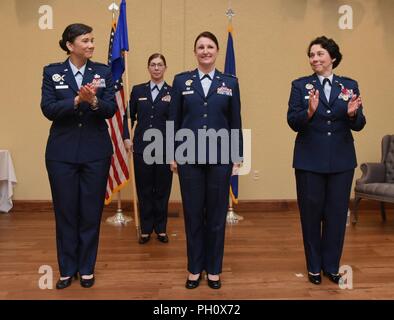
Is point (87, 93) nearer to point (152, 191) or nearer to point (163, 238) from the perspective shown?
point (152, 191)

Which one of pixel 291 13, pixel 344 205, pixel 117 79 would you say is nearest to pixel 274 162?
pixel 291 13

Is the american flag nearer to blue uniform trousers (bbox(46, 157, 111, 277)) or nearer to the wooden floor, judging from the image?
the wooden floor

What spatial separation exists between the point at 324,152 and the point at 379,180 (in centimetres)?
255

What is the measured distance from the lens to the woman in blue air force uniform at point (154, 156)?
3889 mm

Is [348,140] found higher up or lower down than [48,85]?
lower down

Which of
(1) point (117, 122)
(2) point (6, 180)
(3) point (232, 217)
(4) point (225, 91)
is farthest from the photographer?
(2) point (6, 180)

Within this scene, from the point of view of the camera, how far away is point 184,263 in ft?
10.7

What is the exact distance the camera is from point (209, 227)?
274 centimetres

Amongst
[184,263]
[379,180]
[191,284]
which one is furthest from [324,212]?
[379,180]

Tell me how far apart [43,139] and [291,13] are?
11.7ft

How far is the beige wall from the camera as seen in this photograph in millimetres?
5293

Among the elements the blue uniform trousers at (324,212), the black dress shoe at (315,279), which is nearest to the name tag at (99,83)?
the blue uniform trousers at (324,212)

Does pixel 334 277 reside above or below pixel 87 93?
below

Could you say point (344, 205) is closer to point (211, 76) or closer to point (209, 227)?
point (209, 227)
